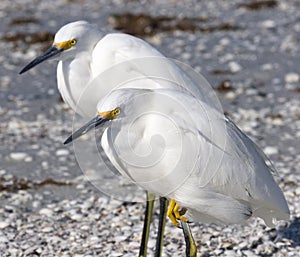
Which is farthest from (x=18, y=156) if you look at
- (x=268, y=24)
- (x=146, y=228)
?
(x=268, y=24)

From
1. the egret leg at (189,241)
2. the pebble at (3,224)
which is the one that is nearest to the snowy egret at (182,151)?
the egret leg at (189,241)

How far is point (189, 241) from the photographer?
5.71 metres

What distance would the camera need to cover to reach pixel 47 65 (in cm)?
1276

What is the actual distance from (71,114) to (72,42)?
414 centimetres

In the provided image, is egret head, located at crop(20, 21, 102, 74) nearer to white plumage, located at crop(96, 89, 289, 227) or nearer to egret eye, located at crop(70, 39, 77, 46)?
egret eye, located at crop(70, 39, 77, 46)

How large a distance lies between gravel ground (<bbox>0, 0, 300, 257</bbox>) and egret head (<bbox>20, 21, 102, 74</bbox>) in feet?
4.87

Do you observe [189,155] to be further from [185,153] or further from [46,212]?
[46,212]

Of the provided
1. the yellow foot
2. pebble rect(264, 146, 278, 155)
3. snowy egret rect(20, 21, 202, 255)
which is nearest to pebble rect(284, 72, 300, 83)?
pebble rect(264, 146, 278, 155)

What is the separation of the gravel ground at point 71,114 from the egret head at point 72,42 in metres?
1.48

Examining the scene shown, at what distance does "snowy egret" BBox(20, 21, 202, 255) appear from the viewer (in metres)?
5.98

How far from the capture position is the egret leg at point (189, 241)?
5.64 meters

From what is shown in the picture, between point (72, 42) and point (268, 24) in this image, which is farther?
point (268, 24)

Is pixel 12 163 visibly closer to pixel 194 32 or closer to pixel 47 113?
pixel 47 113

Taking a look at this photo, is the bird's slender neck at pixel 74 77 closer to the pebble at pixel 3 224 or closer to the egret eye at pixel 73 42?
the egret eye at pixel 73 42
